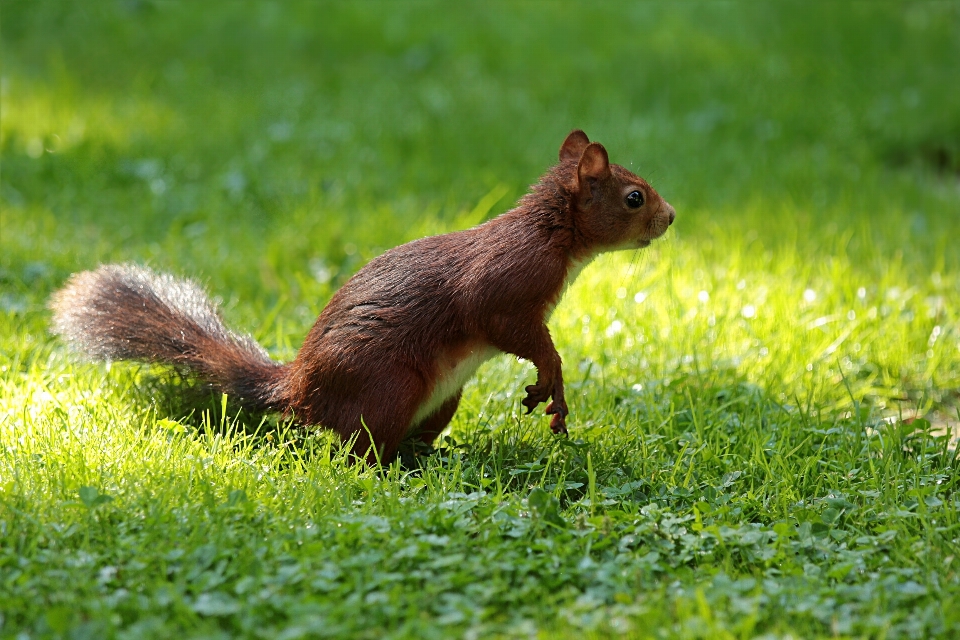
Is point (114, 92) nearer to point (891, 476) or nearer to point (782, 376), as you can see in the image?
point (782, 376)

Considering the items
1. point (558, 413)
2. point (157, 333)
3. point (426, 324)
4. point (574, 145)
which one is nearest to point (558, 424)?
point (558, 413)

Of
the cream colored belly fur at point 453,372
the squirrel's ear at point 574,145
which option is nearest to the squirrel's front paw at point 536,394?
the cream colored belly fur at point 453,372

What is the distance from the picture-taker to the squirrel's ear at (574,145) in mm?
3404

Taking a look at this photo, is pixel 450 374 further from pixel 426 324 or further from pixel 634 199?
pixel 634 199

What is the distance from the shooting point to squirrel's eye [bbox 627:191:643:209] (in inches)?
128

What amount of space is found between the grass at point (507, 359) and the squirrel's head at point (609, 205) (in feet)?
2.07

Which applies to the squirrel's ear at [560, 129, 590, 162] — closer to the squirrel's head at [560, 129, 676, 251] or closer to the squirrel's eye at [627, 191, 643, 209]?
the squirrel's head at [560, 129, 676, 251]

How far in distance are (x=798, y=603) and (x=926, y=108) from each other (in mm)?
5698


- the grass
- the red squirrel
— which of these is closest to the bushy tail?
the red squirrel

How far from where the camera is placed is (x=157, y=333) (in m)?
3.42

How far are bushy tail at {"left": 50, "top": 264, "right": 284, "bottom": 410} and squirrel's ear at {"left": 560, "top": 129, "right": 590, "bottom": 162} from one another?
1.15m

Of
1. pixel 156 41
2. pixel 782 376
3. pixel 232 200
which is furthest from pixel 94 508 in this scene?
pixel 156 41

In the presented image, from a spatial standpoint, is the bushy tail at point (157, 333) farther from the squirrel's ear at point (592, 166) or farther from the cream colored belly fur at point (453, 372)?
the squirrel's ear at point (592, 166)

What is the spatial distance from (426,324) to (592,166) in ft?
2.26
